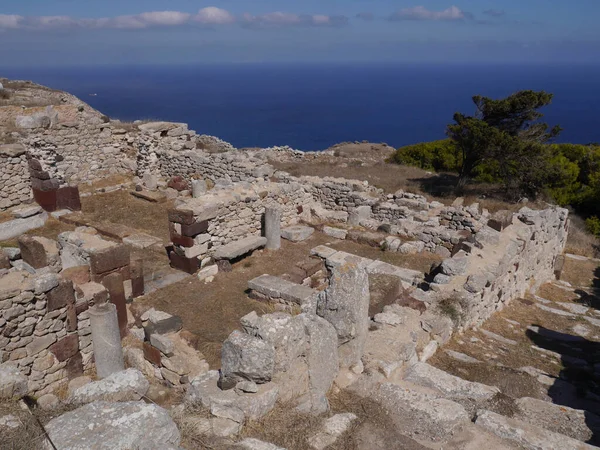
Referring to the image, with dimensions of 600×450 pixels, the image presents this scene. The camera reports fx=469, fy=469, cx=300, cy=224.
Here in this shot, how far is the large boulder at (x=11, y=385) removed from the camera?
4.64m

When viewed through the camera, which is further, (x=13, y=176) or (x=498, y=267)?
(x=13, y=176)

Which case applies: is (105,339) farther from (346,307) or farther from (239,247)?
(239,247)

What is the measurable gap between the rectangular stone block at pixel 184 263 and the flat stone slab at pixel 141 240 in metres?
1.50

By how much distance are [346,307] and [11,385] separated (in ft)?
12.6

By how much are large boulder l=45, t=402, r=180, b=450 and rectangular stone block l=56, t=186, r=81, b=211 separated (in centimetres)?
1254

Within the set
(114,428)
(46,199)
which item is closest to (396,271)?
(114,428)

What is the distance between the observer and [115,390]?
4703 millimetres

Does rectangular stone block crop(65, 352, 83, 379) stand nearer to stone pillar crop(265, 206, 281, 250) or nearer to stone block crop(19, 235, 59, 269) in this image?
stone block crop(19, 235, 59, 269)

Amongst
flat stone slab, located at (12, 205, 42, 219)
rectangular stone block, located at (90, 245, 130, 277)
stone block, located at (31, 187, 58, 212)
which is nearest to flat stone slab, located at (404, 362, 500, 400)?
rectangular stone block, located at (90, 245, 130, 277)

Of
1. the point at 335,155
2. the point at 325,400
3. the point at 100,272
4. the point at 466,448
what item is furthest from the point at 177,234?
the point at 335,155

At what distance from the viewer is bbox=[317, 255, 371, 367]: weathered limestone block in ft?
20.3

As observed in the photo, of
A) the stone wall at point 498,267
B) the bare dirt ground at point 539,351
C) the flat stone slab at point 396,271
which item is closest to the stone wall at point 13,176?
the flat stone slab at point 396,271

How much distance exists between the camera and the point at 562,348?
29.9ft

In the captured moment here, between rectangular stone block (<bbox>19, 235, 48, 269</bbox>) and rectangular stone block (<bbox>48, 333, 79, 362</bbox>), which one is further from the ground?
rectangular stone block (<bbox>19, 235, 48, 269</bbox>)
